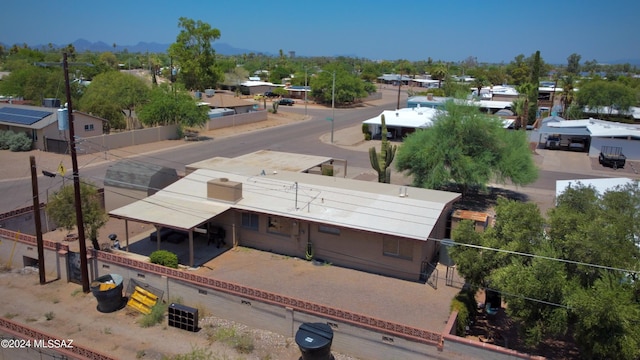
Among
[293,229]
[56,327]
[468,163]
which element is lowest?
[56,327]

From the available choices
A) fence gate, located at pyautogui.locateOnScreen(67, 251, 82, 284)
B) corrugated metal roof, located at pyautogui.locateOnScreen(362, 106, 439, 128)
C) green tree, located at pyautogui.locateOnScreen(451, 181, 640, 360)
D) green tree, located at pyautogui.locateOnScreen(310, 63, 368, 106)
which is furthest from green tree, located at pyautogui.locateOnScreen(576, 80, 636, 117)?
fence gate, located at pyautogui.locateOnScreen(67, 251, 82, 284)

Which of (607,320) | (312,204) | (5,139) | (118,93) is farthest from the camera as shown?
(118,93)

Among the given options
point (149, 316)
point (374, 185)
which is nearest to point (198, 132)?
point (374, 185)

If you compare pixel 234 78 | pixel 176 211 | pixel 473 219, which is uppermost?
pixel 234 78

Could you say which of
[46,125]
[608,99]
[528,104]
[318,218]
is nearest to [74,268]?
[318,218]

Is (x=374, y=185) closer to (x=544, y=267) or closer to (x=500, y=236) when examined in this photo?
(x=500, y=236)

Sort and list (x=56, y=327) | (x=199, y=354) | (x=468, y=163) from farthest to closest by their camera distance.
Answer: (x=468, y=163)
(x=56, y=327)
(x=199, y=354)

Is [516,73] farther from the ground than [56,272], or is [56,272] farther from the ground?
[516,73]

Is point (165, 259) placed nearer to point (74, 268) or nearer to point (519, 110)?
point (74, 268)
